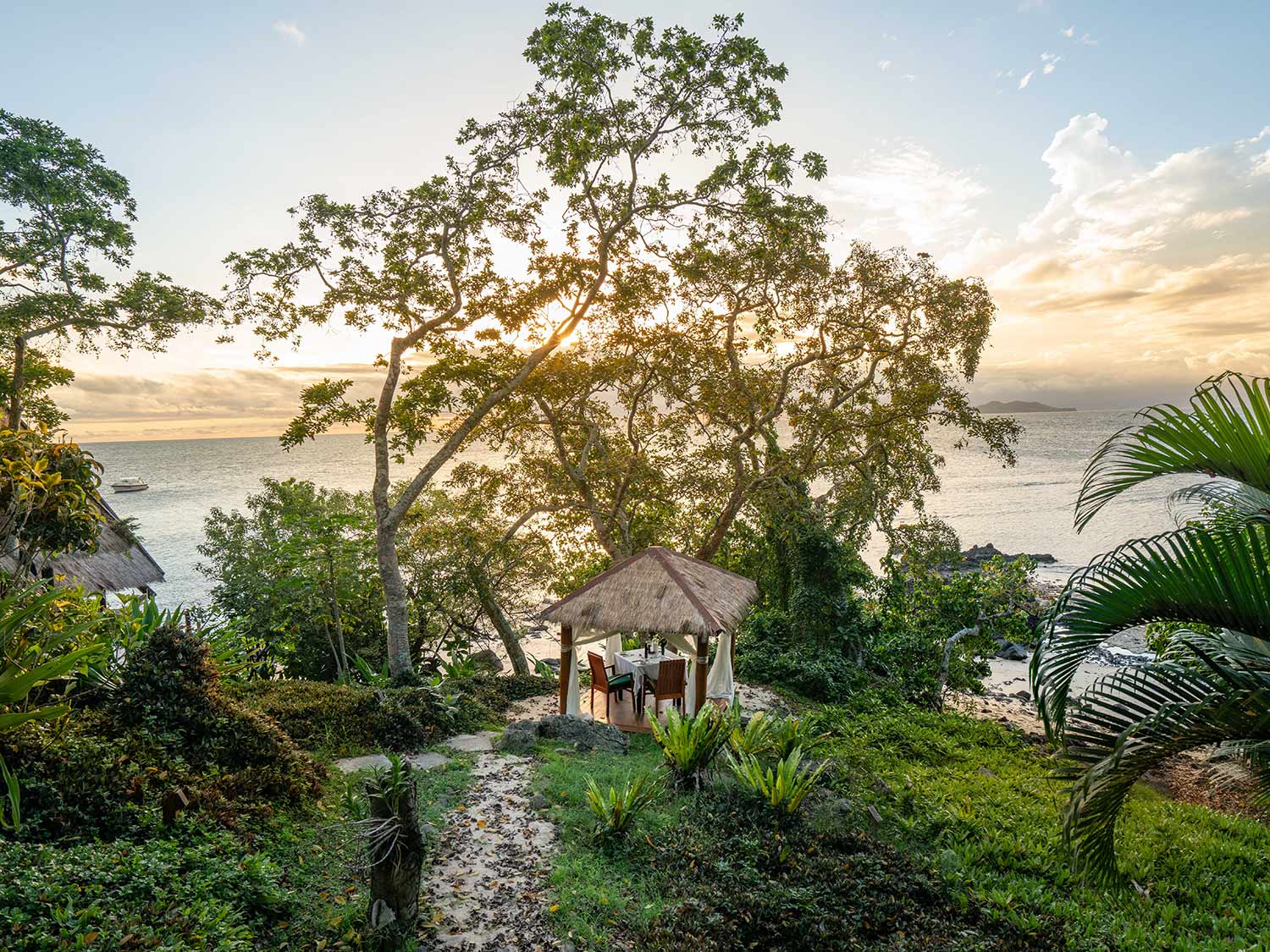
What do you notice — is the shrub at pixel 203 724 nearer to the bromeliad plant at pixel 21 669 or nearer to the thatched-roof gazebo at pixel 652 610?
the bromeliad plant at pixel 21 669

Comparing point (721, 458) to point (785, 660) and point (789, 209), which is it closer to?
point (785, 660)

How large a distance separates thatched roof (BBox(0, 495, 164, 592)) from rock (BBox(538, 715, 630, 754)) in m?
9.77

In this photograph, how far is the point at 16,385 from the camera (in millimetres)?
14641

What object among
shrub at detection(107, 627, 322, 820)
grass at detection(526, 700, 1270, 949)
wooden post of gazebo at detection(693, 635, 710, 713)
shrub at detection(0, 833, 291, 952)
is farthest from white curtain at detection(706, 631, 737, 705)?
shrub at detection(0, 833, 291, 952)

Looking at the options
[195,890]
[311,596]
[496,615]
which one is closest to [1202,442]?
[195,890]

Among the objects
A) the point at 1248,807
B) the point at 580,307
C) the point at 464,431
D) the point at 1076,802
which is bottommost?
the point at 1248,807

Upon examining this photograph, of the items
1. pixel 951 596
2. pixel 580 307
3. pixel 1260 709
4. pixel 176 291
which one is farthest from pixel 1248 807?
pixel 176 291

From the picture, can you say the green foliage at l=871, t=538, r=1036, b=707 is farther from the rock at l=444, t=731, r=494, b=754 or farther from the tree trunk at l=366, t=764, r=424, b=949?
the tree trunk at l=366, t=764, r=424, b=949

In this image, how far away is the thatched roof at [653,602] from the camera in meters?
9.68

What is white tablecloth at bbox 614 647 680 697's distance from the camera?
10719 mm

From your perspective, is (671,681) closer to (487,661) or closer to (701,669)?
(701,669)

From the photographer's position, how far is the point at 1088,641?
3230 millimetres

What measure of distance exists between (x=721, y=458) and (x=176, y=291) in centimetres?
1428

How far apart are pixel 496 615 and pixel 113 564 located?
8364 mm
